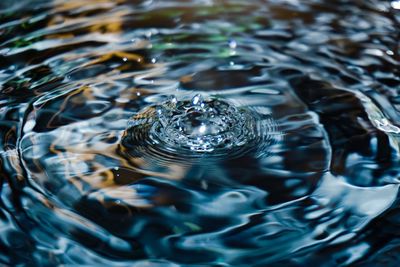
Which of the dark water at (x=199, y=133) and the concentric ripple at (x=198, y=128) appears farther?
the concentric ripple at (x=198, y=128)

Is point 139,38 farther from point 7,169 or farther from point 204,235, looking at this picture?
point 204,235

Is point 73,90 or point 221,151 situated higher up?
point 73,90

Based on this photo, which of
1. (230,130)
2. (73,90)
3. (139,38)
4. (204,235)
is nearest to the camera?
(204,235)

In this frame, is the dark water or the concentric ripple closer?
the dark water

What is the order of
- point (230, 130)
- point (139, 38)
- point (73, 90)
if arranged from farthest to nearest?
point (139, 38), point (73, 90), point (230, 130)

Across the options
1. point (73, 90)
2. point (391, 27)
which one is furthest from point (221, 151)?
point (391, 27)
